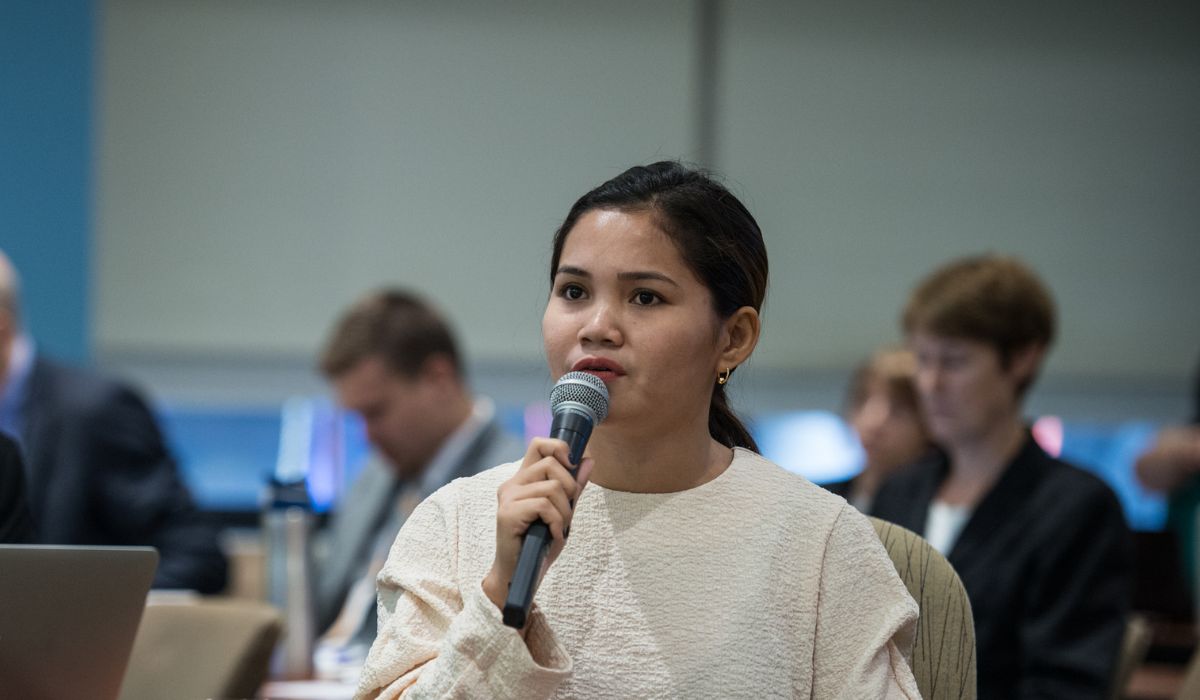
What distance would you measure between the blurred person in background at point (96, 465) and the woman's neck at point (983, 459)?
1.89 metres

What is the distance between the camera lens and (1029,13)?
19.4 feet

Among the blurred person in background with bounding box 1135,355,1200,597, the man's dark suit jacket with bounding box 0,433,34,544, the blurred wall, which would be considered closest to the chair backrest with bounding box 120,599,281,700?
the man's dark suit jacket with bounding box 0,433,34,544

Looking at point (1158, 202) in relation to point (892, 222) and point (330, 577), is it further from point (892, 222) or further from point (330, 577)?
point (330, 577)

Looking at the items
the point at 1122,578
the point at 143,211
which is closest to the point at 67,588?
the point at 1122,578

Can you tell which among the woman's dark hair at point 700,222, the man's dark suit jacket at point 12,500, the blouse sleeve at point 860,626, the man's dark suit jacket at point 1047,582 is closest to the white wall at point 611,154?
the man's dark suit jacket at point 1047,582

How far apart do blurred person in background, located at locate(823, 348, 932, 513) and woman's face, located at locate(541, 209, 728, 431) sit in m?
2.44

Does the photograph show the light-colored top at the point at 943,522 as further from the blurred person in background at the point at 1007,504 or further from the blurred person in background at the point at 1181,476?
the blurred person in background at the point at 1181,476

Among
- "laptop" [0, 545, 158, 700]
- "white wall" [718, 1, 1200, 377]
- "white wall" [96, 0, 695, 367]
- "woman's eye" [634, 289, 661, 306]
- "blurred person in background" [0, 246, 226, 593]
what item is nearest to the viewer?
"laptop" [0, 545, 158, 700]

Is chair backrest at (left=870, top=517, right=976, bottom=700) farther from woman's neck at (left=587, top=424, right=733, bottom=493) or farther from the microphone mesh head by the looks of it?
the microphone mesh head

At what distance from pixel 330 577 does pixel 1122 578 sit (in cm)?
197

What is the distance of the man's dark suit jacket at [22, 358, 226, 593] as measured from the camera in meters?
3.71

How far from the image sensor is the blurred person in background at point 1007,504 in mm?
2613

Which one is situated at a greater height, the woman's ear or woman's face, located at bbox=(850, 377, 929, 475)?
the woman's ear

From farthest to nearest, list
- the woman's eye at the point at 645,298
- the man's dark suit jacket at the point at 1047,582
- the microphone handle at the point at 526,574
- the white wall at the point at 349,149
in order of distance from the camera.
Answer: the white wall at the point at 349,149, the man's dark suit jacket at the point at 1047,582, the woman's eye at the point at 645,298, the microphone handle at the point at 526,574
